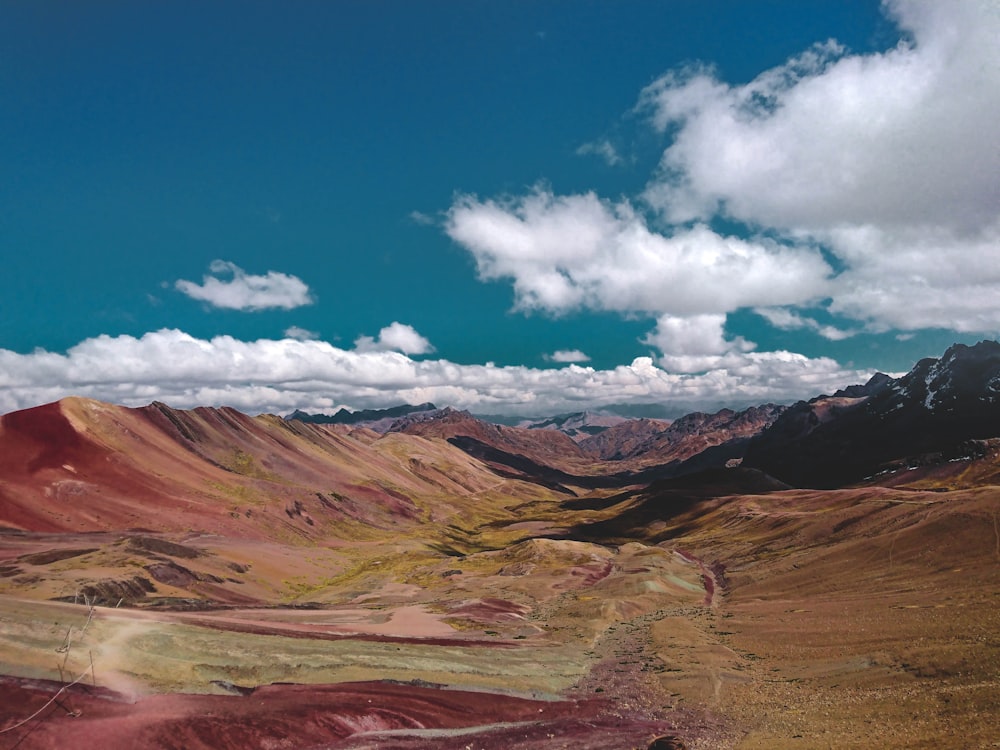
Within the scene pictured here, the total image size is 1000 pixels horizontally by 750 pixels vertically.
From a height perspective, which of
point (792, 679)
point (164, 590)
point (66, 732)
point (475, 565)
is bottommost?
point (475, 565)

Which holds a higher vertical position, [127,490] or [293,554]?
[127,490]

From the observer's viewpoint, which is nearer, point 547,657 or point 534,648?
point 547,657

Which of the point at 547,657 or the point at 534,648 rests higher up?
the point at 547,657

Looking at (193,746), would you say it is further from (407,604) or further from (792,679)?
(407,604)

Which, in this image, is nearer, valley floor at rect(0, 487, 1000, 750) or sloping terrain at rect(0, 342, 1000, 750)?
valley floor at rect(0, 487, 1000, 750)

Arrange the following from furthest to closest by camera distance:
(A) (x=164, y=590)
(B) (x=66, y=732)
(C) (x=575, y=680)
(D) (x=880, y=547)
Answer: (A) (x=164, y=590)
(D) (x=880, y=547)
(C) (x=575, y=680)
(B) (x=66, y=732)

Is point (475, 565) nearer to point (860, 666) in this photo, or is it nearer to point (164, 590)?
point (164, 590)

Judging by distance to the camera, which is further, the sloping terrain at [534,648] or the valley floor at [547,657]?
the sloping terrain at [534,648]

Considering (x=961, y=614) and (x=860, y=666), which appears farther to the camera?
(x=961, y=614)

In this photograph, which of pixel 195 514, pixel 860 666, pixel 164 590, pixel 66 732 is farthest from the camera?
pixel 195 514

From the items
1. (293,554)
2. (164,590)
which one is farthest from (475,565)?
(164,590)
